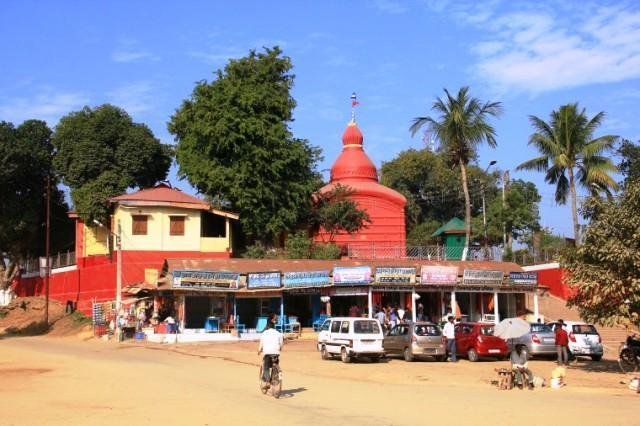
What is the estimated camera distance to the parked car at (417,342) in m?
24.4

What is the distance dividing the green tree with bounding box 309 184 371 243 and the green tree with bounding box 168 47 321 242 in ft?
3.73

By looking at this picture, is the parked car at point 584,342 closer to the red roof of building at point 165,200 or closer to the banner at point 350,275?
the banner at point 350,275

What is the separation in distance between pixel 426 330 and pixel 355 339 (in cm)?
287

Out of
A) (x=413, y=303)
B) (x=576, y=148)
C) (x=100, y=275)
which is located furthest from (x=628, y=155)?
(x=100, y=275)

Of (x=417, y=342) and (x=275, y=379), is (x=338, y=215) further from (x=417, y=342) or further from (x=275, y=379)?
(x=275, y=379)

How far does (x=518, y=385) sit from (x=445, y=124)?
92.8 feet

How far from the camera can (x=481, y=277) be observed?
3634 cm

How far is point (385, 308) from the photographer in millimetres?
35719

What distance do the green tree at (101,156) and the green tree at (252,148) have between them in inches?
179

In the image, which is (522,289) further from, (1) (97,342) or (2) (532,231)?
(2) (532,231)

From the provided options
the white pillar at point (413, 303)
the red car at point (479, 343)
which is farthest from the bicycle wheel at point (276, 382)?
the white pillar at point (413, 303)

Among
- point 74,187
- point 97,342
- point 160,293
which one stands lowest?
point 97,342

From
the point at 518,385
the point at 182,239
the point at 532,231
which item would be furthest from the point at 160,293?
the point at 532,231

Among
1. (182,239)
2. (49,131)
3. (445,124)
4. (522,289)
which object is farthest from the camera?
(49,131)
